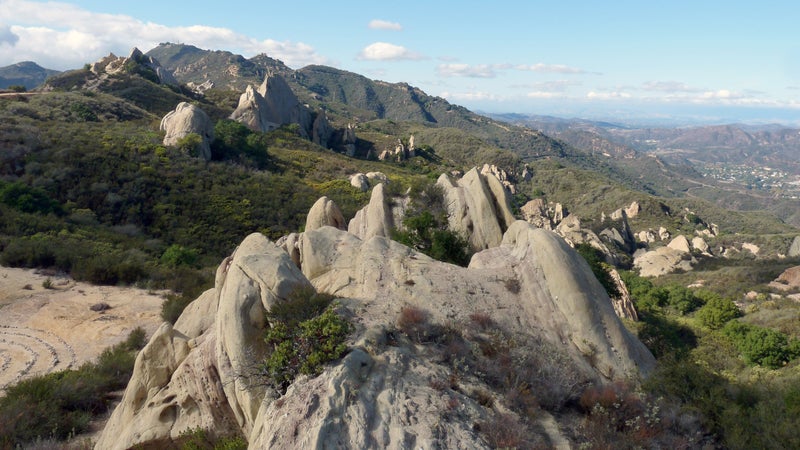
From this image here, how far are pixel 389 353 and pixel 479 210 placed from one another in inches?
428

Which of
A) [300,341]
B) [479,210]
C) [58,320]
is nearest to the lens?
[300,341]

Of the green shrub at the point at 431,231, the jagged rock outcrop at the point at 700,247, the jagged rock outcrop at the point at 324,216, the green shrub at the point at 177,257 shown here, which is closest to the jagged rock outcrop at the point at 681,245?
the jagged rock outcrop at the point at 700,247

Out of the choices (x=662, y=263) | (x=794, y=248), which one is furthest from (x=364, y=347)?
(x=794, y=248)

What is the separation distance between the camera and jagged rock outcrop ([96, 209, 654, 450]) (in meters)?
6.27

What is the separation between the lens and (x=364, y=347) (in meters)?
7.45

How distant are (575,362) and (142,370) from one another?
10.0 meters

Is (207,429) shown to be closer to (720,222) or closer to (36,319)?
(36,319)

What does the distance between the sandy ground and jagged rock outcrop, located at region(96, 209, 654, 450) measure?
Answer: 6.25 meters

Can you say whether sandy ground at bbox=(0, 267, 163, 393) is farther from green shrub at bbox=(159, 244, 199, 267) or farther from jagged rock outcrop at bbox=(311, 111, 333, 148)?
jagged rock outcrop at bbox=(311, 111, 333, 148)

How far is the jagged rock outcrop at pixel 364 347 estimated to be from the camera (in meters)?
6.27

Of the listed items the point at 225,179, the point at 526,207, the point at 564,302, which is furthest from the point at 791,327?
the point at 225,179

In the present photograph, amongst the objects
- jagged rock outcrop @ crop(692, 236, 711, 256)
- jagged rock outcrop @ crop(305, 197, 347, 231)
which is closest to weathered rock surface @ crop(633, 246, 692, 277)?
jagged rock outcrop @ crop(692, 236, 711, 256)

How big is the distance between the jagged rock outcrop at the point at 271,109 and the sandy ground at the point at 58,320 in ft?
173

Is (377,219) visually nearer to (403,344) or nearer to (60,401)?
(403,344)
